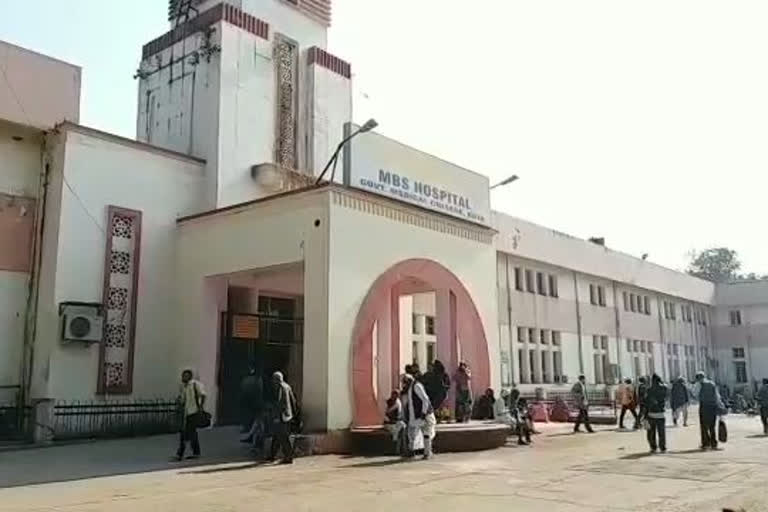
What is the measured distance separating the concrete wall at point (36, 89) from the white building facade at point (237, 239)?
3.5 inches

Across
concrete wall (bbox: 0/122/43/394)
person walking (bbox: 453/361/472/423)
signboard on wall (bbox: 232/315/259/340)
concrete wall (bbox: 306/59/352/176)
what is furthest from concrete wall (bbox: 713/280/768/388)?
concrete wall (bbox: 0/122/43/394)

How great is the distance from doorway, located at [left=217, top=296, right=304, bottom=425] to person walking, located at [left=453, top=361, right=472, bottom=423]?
382 centimetres

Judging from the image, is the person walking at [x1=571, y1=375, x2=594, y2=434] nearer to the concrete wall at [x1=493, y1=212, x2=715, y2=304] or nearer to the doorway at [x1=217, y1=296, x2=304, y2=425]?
the concrete wall at [x1=493, y1=212, x2=715, y2=304]

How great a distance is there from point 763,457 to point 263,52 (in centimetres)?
1484

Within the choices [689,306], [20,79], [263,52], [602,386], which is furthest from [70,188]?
[689,306]

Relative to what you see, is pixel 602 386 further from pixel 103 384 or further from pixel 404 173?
pixel 103 384

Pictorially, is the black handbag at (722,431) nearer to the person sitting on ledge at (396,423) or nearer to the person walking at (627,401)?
the person walking at (627,401)

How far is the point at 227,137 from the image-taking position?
1817 centimetres

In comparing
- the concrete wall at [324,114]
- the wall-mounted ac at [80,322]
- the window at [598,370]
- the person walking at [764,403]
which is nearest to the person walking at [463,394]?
the concrete wall at [324,114]

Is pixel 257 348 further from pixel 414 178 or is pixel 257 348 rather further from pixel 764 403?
pixel 764 403

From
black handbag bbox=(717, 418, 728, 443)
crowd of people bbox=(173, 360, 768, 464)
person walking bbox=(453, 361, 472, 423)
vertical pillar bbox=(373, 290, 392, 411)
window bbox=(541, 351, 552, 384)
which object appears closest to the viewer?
crowd of people bbox=(173, 360, 768, 464)

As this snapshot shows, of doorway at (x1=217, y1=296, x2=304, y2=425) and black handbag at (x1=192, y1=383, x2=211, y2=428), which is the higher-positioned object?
doorway at (x1=217, y1=296, x2=304, y2=425)

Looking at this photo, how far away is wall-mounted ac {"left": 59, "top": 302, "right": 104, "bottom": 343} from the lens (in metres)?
14.5

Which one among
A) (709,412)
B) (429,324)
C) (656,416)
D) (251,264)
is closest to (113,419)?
(251,264)
